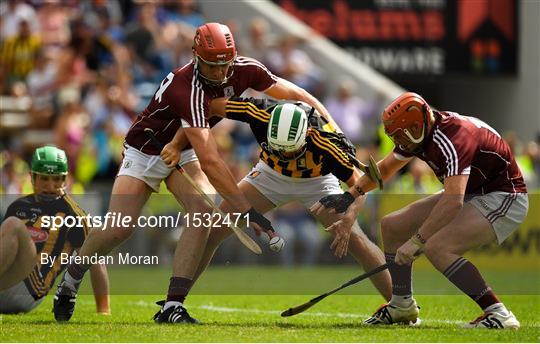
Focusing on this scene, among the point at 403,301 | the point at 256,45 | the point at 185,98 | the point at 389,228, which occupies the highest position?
the point at 185,98

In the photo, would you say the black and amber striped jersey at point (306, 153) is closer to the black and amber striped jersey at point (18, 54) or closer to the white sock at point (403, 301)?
the white sock at point (403, 301)

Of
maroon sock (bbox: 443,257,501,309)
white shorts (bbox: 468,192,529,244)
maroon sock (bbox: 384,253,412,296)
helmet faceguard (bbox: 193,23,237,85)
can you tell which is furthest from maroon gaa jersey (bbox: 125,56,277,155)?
maroon sock (bbox: 443,257,501,309)

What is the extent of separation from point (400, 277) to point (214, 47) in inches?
89.6

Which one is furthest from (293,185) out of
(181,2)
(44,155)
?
(181,2)

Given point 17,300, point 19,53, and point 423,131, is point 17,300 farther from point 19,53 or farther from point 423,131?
point 19,53

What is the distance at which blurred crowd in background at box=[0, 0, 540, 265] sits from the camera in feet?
61.4

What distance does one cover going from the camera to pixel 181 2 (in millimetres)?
21641

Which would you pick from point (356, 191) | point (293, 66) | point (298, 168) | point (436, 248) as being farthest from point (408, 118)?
point (293, 66)

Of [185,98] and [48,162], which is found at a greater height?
[185,98]

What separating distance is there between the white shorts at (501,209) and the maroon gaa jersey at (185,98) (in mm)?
2023

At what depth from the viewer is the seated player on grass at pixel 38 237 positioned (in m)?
10.3

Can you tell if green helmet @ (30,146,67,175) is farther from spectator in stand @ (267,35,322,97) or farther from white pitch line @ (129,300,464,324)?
spectator in stand @ (267,35,322,97)

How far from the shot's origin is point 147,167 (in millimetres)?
10047

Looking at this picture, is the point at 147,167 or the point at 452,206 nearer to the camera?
the point at 452,206
